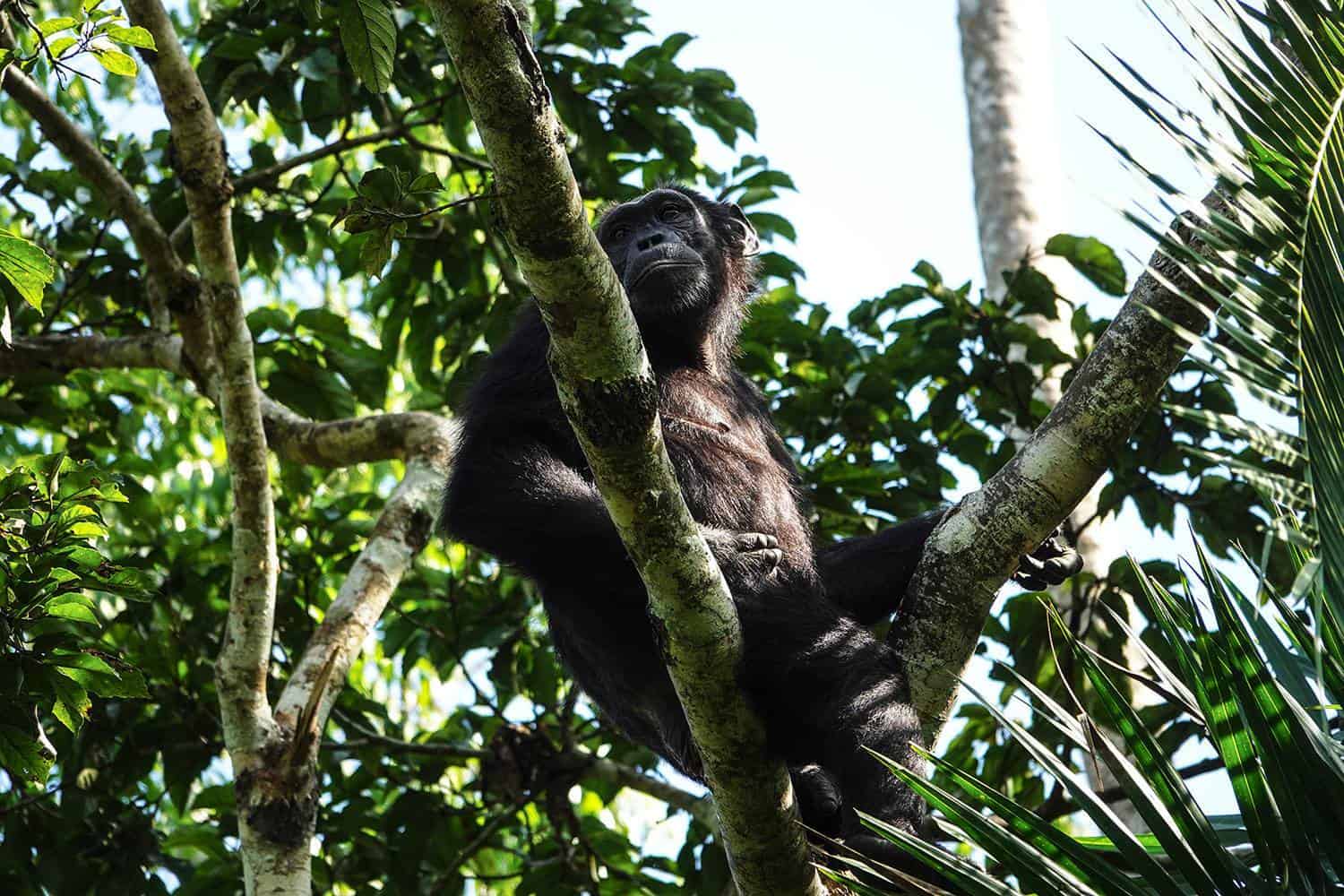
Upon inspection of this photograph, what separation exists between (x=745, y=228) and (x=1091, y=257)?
158 cm

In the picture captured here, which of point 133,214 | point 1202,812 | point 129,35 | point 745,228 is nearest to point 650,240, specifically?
point 745,228

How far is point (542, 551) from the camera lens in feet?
13.7

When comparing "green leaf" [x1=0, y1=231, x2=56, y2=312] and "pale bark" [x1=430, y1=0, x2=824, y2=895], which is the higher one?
"green leaf" [x1=0, y1=231, x2=56, y2=312]

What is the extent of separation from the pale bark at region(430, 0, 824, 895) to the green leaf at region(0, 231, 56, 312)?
53.1 inches

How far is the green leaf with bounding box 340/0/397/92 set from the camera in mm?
3961

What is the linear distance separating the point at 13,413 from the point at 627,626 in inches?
142

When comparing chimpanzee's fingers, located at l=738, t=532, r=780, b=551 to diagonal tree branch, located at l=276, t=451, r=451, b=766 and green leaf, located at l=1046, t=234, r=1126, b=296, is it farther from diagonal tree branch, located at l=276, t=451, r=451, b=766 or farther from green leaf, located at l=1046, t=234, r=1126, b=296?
green leaf, located at l=1046, t=234, r=1126, b=296

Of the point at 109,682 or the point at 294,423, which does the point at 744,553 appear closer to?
the point at 109,682

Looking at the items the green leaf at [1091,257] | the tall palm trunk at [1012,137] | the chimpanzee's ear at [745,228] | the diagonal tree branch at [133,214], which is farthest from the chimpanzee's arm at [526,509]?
the tall palm trunk at [1012,137]

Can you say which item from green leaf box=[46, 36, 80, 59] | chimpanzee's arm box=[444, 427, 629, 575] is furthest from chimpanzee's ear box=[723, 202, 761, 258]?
green leaf box=[46, 36, 80, 59]

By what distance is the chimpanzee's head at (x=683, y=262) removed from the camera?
5168mm

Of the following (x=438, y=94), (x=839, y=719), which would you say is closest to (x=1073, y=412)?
(x=839, y=719)

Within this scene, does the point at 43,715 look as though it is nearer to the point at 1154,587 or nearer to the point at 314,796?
the point at 314,796

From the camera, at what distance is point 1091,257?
5.75m
